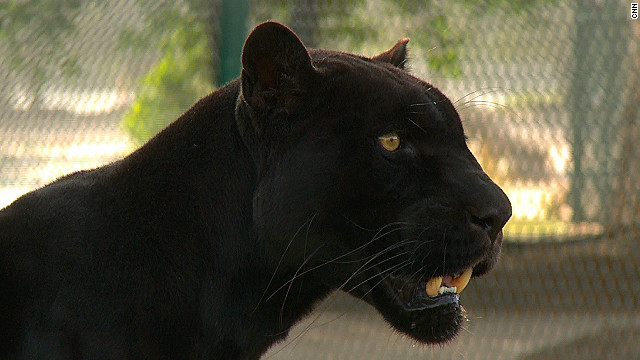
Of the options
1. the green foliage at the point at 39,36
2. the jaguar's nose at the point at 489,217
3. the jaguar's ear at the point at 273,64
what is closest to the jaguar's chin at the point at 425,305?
the jaguar's nose at the point at 489,217

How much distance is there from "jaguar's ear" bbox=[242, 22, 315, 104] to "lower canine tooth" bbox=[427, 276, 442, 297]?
0.57 metres

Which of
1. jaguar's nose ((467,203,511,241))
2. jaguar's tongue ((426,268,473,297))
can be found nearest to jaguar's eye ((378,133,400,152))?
jaguar's nose ((467,203,511,241))

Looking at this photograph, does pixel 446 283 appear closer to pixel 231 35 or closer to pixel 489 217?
pixel 489 217

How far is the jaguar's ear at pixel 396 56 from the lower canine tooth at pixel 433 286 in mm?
736

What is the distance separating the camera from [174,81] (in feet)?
12.9

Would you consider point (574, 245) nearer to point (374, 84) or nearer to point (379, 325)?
point (379, 325)

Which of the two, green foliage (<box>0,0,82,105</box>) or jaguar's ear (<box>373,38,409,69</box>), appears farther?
green foliage (<box>0,0,82,105</box>)

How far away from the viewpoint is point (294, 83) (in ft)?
6.54

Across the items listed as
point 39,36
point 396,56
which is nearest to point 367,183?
point 396,56

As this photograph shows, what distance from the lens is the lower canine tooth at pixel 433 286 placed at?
2045 mm

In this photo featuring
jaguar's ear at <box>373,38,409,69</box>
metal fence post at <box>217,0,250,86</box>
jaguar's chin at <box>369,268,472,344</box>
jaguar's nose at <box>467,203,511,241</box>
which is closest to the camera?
jaguar's nose at <box>467,203,511,241</box>

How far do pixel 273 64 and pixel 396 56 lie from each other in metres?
0.64

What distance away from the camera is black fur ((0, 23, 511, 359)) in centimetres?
193

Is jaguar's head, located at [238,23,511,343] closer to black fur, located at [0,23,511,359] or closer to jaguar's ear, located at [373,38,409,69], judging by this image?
black fur, located at [0,23,511,359]
